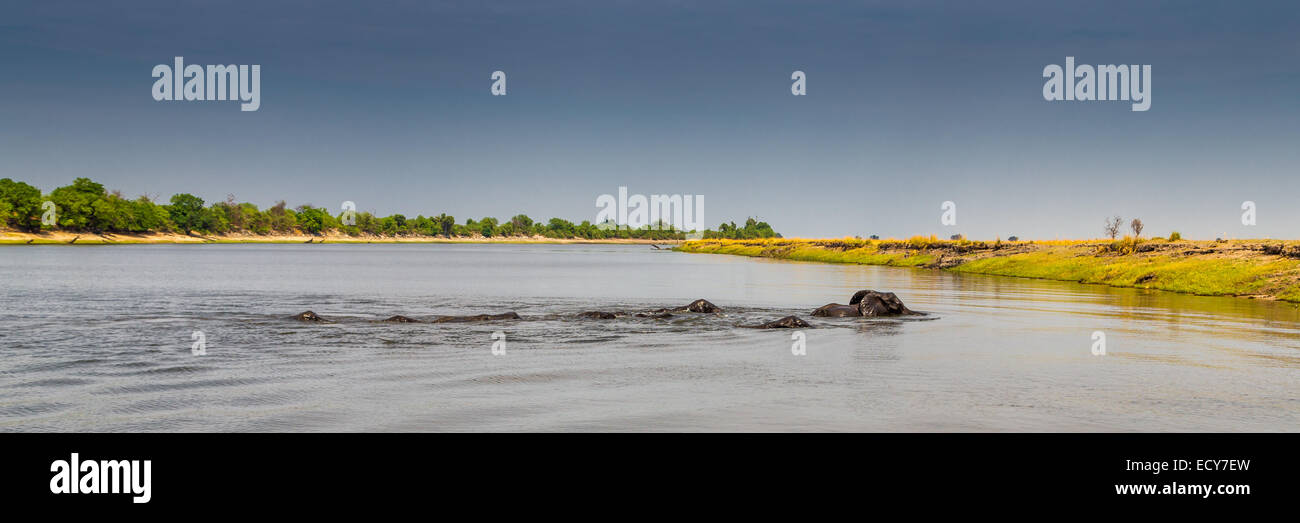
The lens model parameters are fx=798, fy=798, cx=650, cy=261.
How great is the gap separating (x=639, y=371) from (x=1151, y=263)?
44029 mm

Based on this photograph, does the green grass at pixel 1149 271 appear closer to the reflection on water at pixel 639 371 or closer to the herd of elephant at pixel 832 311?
the reflection on water at pixel 639 371

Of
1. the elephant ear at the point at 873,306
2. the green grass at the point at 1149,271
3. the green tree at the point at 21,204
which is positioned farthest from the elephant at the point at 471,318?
the green tree at the point at 21,204

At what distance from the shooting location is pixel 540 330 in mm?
22984

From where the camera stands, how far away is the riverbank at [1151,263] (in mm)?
37562

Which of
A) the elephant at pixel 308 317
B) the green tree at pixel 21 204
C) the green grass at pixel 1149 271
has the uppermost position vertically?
the green tree at pixel 21 204

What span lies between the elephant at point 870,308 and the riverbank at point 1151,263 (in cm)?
1836

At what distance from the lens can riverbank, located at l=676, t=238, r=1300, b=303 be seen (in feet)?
123

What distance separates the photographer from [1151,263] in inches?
1875

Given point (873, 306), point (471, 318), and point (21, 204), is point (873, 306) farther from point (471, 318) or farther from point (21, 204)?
point (21, 204)

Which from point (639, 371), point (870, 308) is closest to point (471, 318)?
point (639, 371)
